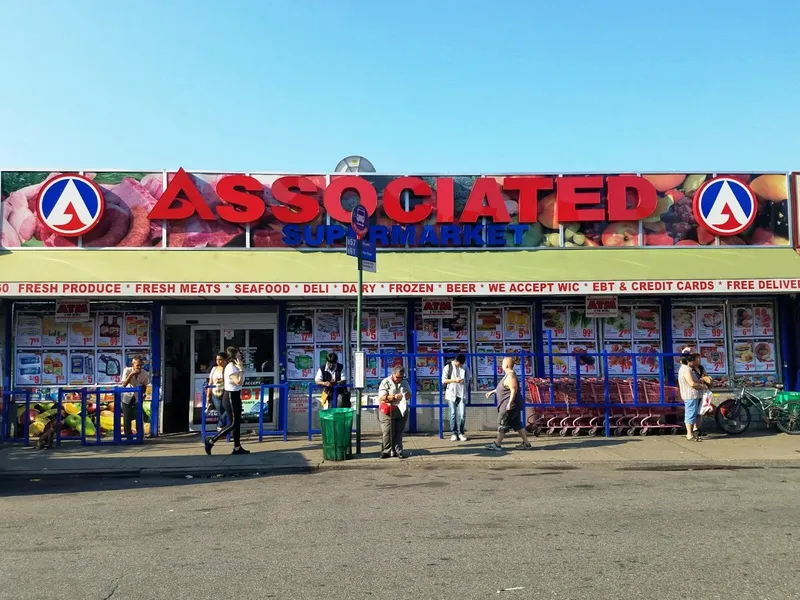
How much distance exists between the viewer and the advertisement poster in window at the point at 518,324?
14.1 metres

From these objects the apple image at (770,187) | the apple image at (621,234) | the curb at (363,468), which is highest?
the apple image at (770,187)

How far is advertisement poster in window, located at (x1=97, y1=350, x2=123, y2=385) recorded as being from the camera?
44.4ft

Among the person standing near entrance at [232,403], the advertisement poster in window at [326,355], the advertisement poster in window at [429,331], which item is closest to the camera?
the person standing near entrance at [232,403]

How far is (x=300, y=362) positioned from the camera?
45.5 feet

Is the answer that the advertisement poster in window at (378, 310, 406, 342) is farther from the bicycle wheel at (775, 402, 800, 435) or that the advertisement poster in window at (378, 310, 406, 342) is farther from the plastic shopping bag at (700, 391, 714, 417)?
the bicycle wheel at (775, 402, 800, 435)

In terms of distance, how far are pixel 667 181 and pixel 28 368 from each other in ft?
46.7

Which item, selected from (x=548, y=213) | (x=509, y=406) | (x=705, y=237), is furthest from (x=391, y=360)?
(x=705, y=237)

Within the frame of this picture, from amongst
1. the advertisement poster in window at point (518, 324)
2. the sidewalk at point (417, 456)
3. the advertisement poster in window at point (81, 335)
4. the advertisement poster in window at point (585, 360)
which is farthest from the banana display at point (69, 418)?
the advertisement poster in window at point (585, 360)

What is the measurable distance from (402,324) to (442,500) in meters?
6.54

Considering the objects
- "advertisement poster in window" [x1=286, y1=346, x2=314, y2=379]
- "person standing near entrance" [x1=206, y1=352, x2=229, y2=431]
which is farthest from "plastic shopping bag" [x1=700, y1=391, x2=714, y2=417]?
"person standing near entrance" [x1=206, y1=352, x2=229, y2=431]

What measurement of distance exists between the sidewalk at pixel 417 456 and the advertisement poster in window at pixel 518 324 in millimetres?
2397

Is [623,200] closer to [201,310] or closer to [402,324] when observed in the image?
[402,324]

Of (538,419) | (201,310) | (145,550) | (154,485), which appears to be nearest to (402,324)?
(538,419)

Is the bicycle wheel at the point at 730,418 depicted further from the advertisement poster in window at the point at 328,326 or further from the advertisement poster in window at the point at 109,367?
the advertisement poster in window at the point at 109,367
